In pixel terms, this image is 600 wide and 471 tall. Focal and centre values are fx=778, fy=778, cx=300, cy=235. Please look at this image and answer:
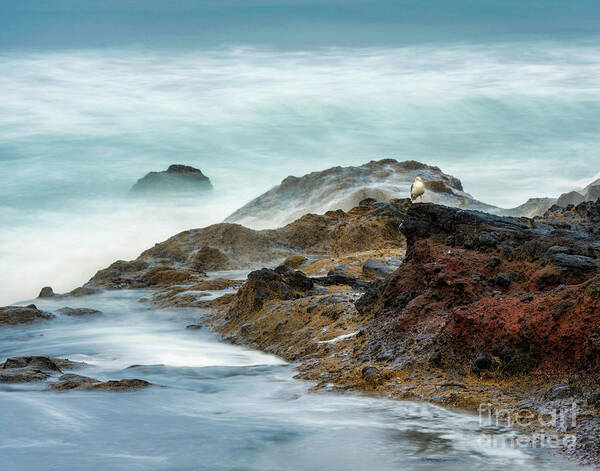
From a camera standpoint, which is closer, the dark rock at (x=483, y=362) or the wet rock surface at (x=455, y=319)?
the wet rock surface at (x=455, y=319)

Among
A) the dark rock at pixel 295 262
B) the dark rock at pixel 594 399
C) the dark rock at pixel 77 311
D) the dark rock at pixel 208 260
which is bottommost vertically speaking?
the dark rock at pixel 594 399

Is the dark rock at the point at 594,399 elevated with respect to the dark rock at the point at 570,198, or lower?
lower

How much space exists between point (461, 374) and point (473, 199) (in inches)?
1969

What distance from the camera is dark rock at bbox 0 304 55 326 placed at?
964 inches

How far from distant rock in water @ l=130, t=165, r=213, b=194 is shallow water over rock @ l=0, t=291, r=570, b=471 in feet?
262

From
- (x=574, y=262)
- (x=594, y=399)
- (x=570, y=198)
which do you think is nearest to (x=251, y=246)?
(x=574, y=262)

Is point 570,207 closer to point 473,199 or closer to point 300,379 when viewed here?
point 473,199

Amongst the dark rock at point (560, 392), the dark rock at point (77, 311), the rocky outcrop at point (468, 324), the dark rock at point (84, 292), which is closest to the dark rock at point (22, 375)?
the rocky outcrop at point (468, 324)

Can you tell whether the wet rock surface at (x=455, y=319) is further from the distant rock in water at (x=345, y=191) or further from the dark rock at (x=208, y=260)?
the distant rock in water at (x=345, y=191)

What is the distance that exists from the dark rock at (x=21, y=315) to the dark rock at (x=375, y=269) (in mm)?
10675

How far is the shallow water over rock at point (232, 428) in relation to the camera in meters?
8.52

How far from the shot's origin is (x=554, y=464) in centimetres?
761

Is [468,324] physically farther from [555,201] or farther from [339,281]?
[555,201]

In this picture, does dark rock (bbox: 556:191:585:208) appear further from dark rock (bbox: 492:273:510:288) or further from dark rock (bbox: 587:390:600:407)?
dark rock (bbox: 587:390:600:407)
